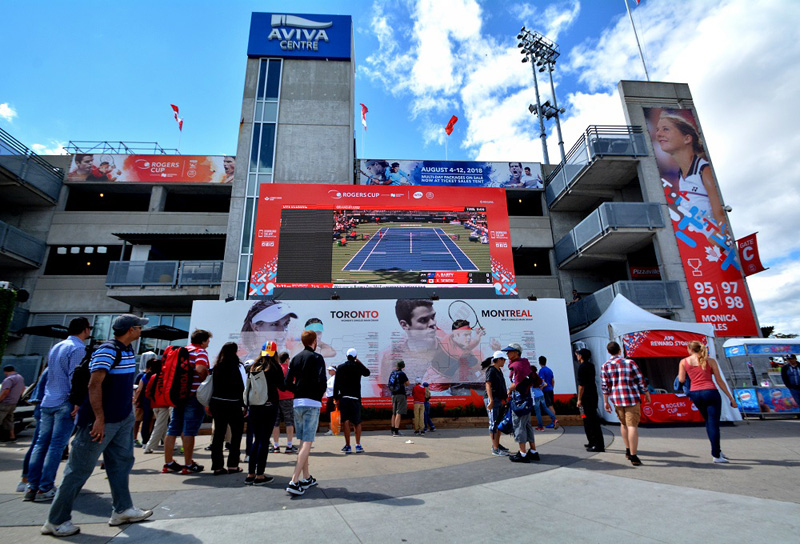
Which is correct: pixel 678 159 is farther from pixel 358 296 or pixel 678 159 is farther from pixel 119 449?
pixel 119 449

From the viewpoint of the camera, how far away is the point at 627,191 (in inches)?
744

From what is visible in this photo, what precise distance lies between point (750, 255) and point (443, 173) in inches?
532

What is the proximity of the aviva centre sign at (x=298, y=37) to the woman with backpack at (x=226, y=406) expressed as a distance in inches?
778

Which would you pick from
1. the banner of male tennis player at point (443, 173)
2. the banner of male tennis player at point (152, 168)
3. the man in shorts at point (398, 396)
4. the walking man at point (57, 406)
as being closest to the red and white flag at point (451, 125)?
the banner of male tennis player at point (443, 173)

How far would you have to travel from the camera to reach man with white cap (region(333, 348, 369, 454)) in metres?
7.02

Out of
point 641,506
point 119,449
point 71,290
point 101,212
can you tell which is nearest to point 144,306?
point 71,290

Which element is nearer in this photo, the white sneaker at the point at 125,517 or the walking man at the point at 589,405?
the white sneaker at the point at 125,517

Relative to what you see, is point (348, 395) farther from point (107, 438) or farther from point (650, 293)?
point (650, 293)

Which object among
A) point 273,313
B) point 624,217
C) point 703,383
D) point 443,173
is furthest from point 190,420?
point 443,173

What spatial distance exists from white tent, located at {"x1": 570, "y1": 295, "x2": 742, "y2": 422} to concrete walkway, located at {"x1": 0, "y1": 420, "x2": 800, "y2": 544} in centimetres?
513

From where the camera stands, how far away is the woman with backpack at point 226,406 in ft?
17.0

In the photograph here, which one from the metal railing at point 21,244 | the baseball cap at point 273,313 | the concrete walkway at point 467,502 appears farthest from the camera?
the metal railing at point 21,244

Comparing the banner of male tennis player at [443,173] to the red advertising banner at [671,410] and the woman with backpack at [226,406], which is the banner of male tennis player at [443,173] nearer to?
the red advertising banner at [671,410]

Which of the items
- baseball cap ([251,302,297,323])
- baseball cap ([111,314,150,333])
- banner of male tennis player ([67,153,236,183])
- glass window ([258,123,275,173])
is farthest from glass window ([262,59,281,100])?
baseball cap ([111,314,150,333])
